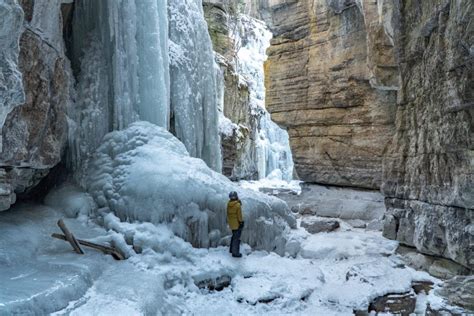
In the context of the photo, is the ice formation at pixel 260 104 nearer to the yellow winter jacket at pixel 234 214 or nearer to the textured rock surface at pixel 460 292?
the yellow winter jacket at pixel 234 214

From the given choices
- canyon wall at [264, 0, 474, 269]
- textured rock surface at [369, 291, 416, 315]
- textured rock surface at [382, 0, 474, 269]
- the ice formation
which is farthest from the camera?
the ice formation

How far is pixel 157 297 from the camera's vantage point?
21.4ft

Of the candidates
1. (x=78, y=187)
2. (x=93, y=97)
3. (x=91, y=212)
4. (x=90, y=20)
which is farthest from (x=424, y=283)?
(x=90, y=20)

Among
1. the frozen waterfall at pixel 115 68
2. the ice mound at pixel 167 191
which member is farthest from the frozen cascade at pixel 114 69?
the ice mound at pixel 167 191

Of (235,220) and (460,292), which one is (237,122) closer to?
(235,220)

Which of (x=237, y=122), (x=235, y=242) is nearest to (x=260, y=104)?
(x=237, y=122)

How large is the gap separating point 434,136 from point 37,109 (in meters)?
7.95

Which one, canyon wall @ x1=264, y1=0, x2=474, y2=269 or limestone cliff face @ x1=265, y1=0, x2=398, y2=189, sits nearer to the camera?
canyon wall @ x1=264, y1=0, x2=474, y2=269

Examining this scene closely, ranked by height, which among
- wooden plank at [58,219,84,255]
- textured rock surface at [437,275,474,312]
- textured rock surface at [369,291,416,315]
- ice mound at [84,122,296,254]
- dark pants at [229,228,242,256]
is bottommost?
textured rock surface at [369,291,416,315]

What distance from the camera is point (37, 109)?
298 inches

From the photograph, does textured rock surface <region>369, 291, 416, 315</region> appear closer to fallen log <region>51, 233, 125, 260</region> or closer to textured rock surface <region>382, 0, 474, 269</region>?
textured rock surface <region>382, 0, 474, 269</region>

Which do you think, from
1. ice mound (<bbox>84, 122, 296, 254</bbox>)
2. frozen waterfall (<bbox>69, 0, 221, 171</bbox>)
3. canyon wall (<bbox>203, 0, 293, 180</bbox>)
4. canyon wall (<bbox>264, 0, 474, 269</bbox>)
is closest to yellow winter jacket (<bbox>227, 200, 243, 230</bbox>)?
ice mound (<bbox>84, 122, 296, 254</bbox>)

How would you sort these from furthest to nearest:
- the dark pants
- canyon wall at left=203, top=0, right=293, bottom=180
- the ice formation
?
1. the ice formation
2. canyon wall at left=203, top=0, right=293, bottom=180
3. the dark pants

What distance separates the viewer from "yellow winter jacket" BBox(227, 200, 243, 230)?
29.2 ft
